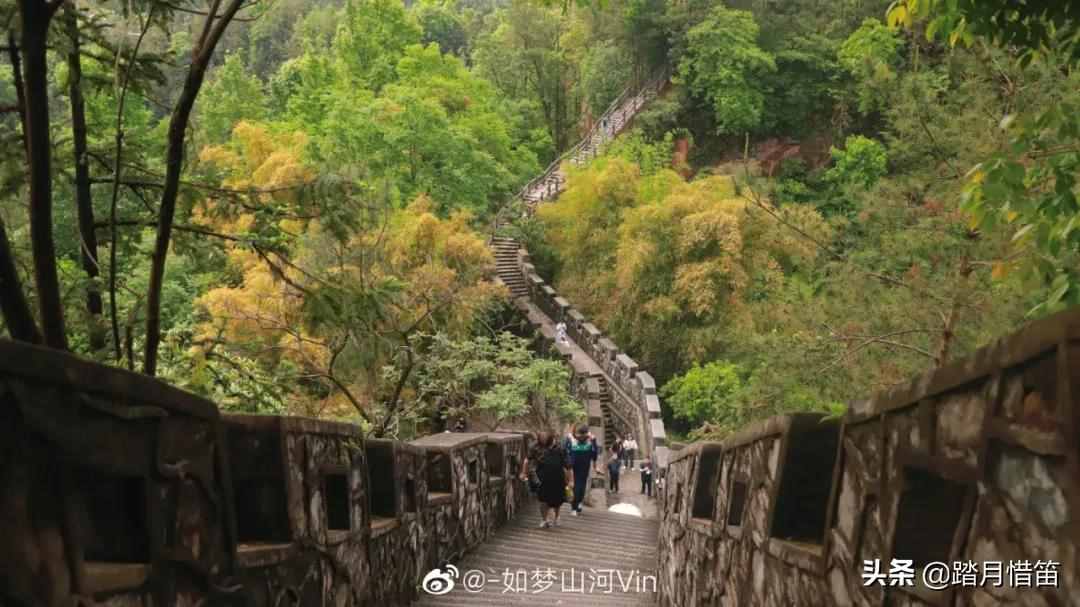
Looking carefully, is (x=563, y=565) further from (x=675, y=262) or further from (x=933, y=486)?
(x=675, y=262)

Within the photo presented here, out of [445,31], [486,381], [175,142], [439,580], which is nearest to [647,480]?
[486,381]

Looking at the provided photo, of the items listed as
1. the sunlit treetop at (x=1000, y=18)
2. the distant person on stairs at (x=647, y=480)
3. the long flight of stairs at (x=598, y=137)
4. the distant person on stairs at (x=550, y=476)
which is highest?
the long flight of stairs at (x=598, y=137)

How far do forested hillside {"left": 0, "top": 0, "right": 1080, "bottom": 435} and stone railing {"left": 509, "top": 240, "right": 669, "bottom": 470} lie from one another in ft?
4.25

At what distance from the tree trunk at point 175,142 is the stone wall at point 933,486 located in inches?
114

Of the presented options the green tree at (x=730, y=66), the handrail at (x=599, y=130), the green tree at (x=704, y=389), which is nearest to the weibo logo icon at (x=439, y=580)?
the green tree at (x=704, y=389)

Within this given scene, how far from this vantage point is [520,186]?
38.4 meters

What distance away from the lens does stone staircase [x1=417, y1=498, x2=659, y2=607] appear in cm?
805

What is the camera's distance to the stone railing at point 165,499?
269 centimetres

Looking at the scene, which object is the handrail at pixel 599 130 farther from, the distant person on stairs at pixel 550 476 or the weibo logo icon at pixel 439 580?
the weibo logo icon at pixel 439 580

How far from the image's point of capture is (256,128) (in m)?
28.8

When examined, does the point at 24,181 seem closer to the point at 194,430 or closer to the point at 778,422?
the point at 194,430

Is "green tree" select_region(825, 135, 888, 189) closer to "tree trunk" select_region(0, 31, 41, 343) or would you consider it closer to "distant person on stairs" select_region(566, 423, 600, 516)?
"distant person on stairs" select_region(566, 423, 600, 516)

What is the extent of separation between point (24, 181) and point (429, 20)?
56.9 m

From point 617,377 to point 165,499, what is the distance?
20753mm
